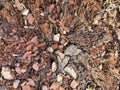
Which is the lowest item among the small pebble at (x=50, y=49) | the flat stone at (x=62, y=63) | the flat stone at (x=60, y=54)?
the flat stone at (x=62, y=63)

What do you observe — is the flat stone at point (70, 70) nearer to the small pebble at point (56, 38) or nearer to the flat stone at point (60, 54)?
the flat stone at point (60, 54)

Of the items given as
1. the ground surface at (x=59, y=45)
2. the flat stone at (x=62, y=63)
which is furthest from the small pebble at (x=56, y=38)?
the flat stone at (x=62, y=63)

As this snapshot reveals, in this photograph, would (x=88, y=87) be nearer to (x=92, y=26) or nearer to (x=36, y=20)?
(x=92, y=26)

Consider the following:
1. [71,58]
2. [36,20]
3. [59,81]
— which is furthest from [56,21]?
[59,81]

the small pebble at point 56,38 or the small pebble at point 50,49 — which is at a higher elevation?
the small pebble at point 56,38

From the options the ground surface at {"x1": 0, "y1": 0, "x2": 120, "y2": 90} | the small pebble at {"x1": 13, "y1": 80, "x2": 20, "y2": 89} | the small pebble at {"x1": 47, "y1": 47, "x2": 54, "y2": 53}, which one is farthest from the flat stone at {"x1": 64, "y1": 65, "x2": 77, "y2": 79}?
the small pebble at {"x1": 13, "y1": 80, "x2": 20, "y2": 89}

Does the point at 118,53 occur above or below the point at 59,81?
above

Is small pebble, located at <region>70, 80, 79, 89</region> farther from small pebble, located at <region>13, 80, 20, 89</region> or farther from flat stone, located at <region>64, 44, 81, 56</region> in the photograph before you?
small pebble, located at <region>13, 80, 20, 89</region>
